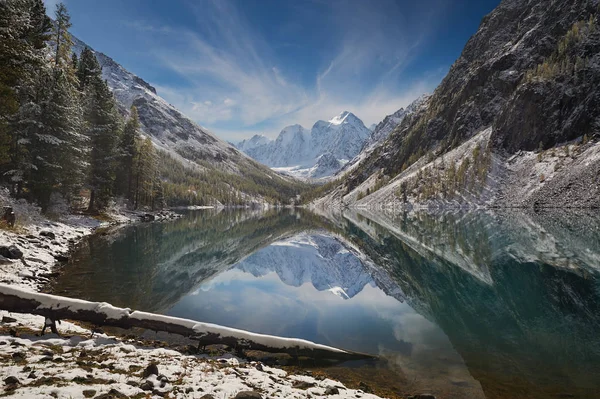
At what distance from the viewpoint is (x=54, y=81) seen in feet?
120

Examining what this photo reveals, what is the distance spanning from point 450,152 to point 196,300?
7066 inches

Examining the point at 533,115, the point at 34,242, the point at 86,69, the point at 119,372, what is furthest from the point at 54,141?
the point at 533,115

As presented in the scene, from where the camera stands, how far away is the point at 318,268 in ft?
103

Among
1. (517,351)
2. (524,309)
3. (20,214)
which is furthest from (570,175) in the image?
(20,214)

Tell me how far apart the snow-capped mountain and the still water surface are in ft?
0.65

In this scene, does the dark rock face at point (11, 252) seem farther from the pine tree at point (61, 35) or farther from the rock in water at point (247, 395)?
the pine tree at point (61, 35)

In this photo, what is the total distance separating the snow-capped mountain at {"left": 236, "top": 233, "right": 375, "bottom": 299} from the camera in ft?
80.1

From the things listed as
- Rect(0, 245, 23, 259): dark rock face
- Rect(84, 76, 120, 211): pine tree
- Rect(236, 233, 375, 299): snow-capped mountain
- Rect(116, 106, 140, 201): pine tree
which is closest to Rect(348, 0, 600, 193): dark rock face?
Rect(236, 233, 375, 299): snow-capped mountain

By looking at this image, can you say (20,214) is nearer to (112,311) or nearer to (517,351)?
(112,311)

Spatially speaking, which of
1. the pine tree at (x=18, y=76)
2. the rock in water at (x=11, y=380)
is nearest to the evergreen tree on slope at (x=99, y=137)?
the pine tree at (x=18, y=76)

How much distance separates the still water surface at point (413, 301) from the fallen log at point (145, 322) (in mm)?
1525

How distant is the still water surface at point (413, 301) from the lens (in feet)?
36.1

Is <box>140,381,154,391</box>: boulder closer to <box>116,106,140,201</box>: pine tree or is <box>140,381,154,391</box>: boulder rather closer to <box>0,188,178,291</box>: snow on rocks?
<box>0,188,178,291</box>: snow on rocks

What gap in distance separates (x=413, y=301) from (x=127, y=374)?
16362 millimetres
